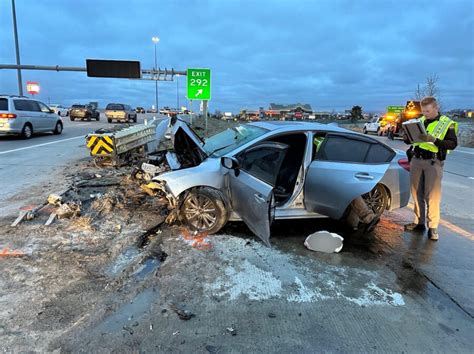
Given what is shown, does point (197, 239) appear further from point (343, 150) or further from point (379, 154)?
point (379, 154)

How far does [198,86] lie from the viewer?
17312 millimetres

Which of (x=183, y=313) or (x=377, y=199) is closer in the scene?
(x=183, y=313)

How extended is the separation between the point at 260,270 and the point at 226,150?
1865 mm

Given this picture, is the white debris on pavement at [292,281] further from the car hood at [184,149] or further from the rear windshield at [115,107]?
the rear windshield at [115,107]

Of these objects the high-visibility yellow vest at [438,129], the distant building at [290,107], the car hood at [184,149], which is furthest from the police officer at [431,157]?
the distant building at [290,107]

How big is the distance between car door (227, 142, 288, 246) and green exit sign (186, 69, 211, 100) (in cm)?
1279

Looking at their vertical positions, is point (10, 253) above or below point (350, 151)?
below

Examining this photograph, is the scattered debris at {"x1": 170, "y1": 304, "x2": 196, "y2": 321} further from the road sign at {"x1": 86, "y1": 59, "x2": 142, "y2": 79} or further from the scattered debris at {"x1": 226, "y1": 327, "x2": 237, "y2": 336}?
the road sign at {"x1": 86, "y1": 59, "x2": 142, "y2": 79}

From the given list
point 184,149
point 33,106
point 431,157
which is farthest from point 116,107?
point 431,157

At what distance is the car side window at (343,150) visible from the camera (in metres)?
5.14

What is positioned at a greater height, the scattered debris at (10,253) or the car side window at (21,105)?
the car side window at (21,105)

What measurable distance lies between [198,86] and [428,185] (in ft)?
45.1

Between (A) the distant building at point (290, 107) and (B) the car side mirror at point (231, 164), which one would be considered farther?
(A) the distant building at point (290, 107)

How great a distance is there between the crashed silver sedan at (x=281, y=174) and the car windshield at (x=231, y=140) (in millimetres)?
31
